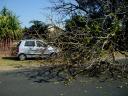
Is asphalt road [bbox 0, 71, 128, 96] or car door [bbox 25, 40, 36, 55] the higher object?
car door [bbox 25, 40, 36, 55]

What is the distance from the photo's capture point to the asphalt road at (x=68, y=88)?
13.0 meters

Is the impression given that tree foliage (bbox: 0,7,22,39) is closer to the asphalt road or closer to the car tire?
the car tire

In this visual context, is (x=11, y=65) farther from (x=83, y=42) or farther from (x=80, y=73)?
(x=83, y=42)

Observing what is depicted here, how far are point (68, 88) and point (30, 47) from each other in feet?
50.2

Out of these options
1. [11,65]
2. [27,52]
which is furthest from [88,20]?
[27,52]

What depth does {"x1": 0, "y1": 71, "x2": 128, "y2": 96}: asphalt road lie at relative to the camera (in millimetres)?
13031

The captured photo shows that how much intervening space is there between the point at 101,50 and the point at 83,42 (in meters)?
1.19

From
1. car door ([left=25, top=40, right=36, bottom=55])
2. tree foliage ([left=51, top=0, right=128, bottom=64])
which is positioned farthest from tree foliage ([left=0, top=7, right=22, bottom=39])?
tree foliage ([left=51, top=0, right=128, bottom=64])

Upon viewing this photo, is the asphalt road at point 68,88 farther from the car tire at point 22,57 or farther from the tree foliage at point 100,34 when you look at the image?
the car tire at point 22,57

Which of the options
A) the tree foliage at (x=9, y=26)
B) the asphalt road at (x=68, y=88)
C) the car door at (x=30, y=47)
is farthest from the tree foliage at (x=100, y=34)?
the tree foliage at (x=9, y=26)

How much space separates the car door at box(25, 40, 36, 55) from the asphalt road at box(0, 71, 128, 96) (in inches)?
470

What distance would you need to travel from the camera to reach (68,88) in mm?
14148

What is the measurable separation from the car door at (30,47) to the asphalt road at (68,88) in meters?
11.9

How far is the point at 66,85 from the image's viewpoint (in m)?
14.9
